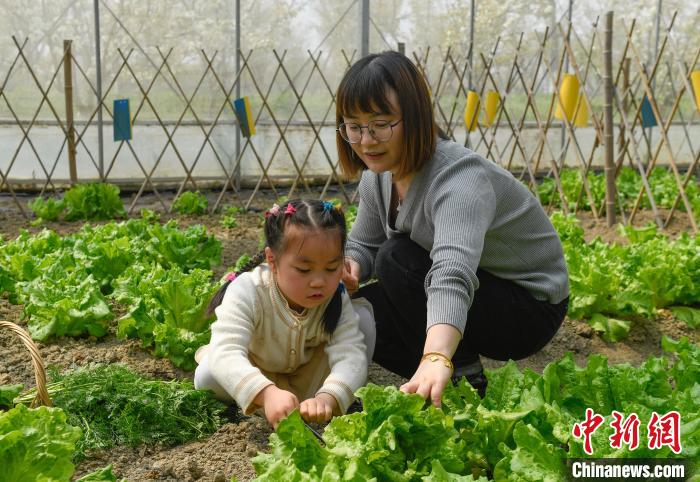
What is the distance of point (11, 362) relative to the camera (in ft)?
11.6

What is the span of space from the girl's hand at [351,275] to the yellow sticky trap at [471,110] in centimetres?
530

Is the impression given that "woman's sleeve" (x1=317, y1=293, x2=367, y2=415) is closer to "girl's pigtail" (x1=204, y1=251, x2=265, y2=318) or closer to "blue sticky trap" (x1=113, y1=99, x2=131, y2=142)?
"girl's pigtail" (x1=204, y1=251, x2=265, y2=318)

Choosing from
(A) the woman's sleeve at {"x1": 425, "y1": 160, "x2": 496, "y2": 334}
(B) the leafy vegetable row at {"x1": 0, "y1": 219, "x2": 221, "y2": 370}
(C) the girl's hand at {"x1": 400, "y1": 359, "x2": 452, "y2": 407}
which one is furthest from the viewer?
(B) the leafy vegetable row at {"x1": 0, "y1": 219, "x2": 221, "y2": 370}

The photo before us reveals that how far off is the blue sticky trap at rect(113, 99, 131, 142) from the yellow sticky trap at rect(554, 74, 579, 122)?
399cm

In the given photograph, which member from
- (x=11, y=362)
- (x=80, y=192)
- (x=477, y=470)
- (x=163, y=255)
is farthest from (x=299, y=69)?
(x=477, y=470)

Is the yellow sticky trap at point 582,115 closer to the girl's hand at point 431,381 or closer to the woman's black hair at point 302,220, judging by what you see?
the woman's black hair at point 302,220

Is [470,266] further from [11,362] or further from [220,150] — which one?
[220,150]

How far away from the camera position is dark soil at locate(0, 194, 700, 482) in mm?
2557

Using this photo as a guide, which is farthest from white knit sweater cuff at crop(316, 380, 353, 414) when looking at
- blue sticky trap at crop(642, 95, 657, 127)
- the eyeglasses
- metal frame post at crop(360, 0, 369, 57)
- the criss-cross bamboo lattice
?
metal frame post at crop(360, 0, 369, 57)

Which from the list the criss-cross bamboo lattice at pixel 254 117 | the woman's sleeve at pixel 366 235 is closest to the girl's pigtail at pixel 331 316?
the woman's sleeve at pixel 366 235

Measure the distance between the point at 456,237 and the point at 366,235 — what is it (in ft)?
2.93

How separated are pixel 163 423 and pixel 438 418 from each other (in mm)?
1156

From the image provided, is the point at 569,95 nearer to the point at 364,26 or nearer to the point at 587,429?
the point at 364,26

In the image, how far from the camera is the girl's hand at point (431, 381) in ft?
7.09
